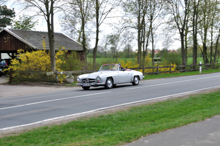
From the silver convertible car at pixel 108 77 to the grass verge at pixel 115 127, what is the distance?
6.99m

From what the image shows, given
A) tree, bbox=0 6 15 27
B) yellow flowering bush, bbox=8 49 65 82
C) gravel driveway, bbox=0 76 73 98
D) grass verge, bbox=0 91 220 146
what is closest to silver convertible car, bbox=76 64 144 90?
gravel driveway, bbox=0 76 73 98

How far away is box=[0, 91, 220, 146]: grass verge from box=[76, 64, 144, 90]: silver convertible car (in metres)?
6.99

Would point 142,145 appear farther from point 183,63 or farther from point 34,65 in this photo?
point 183,63

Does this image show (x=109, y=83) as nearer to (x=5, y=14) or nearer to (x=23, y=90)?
(x=23, y=90)

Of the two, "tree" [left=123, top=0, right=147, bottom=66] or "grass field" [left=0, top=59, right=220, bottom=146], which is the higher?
"tree" [left=123, top=0, right=147, bottom=66]

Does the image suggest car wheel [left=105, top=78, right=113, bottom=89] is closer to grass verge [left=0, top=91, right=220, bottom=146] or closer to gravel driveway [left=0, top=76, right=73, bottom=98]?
gravel driveway [left=0, top=76, right=73, bottom=98]

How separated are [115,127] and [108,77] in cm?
1019

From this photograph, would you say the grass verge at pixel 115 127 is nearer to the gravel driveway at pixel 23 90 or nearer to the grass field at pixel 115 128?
the grass field at pixel 115 128

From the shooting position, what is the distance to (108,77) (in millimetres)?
17125

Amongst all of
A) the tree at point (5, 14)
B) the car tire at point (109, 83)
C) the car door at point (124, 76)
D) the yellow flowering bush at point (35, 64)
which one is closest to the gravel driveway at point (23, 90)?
the car tire at point (109, 83)

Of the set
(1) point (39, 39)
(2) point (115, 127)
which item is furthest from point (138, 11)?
(2) point (115, 127)

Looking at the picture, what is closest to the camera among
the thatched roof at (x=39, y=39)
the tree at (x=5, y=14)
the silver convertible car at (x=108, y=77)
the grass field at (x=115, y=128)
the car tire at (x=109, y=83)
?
the grass field at (x=115, y=128)

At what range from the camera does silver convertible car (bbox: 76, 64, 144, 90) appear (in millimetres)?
16578

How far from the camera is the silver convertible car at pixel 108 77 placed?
1658 centimetres
